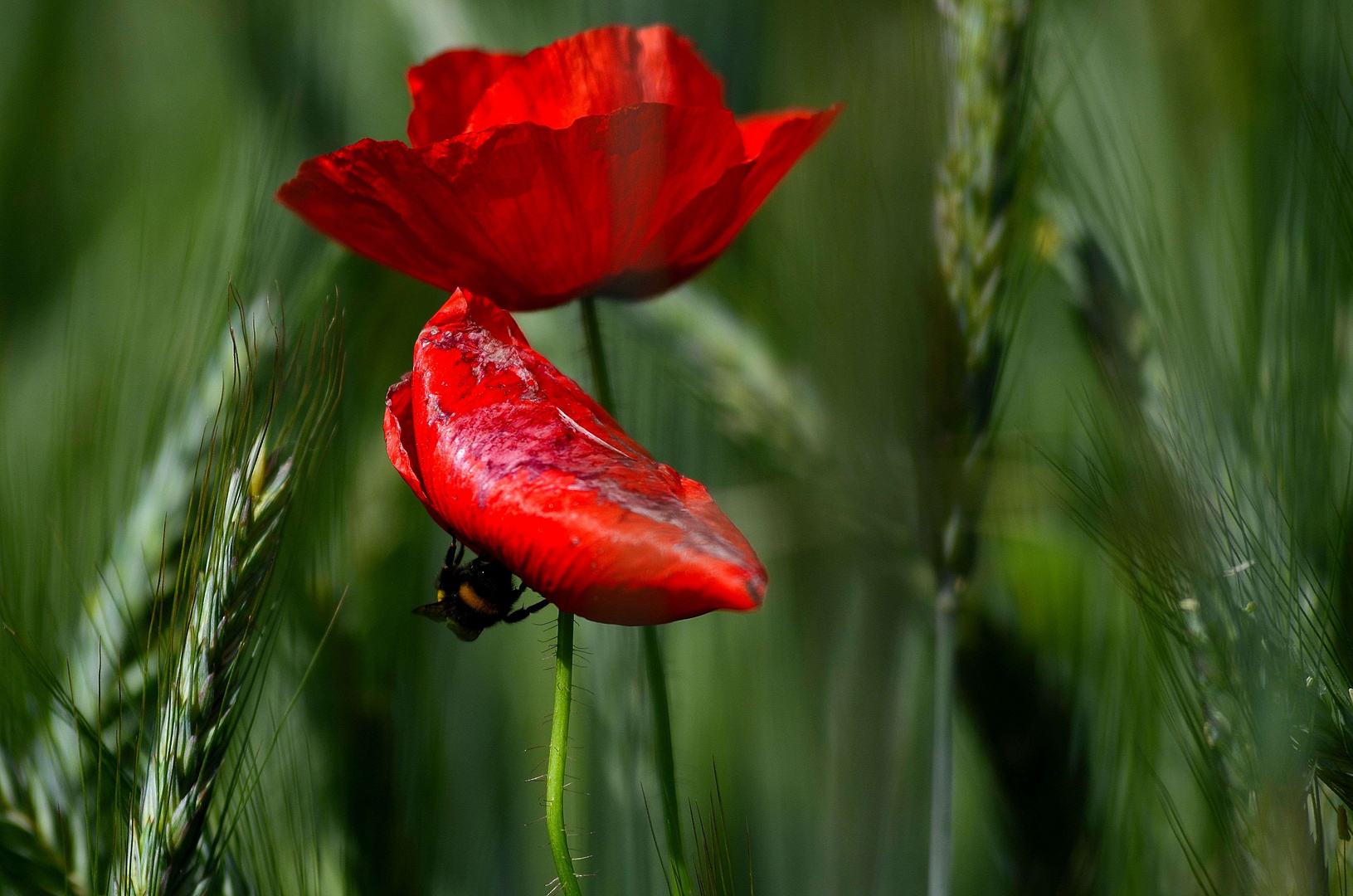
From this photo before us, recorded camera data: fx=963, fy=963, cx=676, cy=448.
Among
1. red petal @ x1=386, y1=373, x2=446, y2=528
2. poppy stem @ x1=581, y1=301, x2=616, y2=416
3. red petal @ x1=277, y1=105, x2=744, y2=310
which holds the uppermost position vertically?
red petal @ x1=277, y1=105, x2=744, y2=310

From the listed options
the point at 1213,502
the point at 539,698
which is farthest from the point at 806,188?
the point at 539,698

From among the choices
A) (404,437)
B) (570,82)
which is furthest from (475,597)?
(570,82)

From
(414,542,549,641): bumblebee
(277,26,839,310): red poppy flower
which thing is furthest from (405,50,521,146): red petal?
(414,542,549,641): bumblebee

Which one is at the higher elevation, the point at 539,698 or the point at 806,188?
the point at 806,188

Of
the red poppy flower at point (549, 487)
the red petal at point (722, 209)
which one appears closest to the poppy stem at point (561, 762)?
the red poppy flower at point (549, 487)

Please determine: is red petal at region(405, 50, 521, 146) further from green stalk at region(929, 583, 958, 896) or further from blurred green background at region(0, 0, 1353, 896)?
green stalk at region(929, 583, 958, 896)

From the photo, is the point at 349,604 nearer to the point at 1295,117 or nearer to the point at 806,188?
the point at 806,188

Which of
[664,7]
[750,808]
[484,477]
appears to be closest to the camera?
[484,477]
